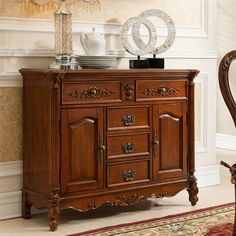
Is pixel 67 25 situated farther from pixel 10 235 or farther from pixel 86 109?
pixel 10 235

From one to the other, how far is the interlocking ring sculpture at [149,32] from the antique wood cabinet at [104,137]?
33 cm

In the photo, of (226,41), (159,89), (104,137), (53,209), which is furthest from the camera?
(226,41)

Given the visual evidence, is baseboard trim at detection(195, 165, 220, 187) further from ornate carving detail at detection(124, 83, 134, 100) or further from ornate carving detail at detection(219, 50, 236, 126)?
ornate carving detail at detection(219, 50, 236, 126)

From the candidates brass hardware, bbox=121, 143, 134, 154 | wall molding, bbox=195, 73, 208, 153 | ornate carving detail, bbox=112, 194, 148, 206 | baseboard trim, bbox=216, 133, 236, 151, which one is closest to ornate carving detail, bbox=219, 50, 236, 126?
brass hardware, bbox=121, 143, 134, 154

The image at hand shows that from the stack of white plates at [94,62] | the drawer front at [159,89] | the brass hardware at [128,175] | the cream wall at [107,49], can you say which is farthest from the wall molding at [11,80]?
the brass hardware at [128,175]

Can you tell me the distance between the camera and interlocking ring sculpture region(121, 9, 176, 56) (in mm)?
3939

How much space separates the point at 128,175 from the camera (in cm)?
360

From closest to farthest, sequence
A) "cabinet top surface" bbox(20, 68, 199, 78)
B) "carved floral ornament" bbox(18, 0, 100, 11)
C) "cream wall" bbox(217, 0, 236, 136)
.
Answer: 1. "cabinet top surface" bbox(20, 68, 199, 78)
2. "carved floral ornament" bbox(18, 0, 100, 11)
3. "cream wall" bbox(217, 0, 236, 136)

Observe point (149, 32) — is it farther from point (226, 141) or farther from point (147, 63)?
point (226, 141)

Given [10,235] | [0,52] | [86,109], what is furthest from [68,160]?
[0,52]

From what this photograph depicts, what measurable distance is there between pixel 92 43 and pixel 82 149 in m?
0.69

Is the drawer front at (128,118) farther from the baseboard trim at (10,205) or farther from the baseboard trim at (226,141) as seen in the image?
the baseboard trim at (226,141)

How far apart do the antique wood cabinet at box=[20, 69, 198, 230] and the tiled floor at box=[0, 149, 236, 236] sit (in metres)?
0.10

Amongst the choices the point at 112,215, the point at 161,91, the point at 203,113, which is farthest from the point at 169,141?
the point at 203,113
